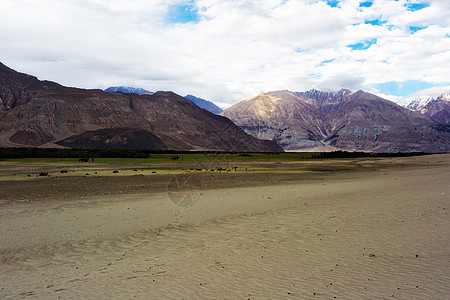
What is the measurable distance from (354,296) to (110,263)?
5.42 meters

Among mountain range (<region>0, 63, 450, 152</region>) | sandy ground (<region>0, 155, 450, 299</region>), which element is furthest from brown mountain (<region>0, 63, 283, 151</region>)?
sandy ground (<region>0, 155, 450, 299</region>)

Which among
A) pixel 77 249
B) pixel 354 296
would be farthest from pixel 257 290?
A: pixel 77 249

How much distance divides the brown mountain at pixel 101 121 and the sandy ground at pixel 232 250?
412 ft

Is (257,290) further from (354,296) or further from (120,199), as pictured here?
(120,199)

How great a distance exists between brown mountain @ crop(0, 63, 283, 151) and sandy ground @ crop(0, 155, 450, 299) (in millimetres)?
125444

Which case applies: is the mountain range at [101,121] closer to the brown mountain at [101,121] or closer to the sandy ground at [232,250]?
the brown mountain at [101,121]

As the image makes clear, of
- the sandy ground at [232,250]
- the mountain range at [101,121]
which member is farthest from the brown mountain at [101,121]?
the sandy ground at [232,250]

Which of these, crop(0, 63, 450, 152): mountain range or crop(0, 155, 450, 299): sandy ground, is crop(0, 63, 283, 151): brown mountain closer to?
crop(0, 63, 450, 152): mountain range

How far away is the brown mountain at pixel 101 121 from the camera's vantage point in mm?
134625

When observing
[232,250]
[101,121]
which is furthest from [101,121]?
[232,250]

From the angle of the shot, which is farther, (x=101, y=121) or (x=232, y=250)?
(x=101, y=121)

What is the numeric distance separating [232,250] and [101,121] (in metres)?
157

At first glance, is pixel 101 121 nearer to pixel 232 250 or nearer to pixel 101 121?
pixel 101 121

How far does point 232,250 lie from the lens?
8555mm
